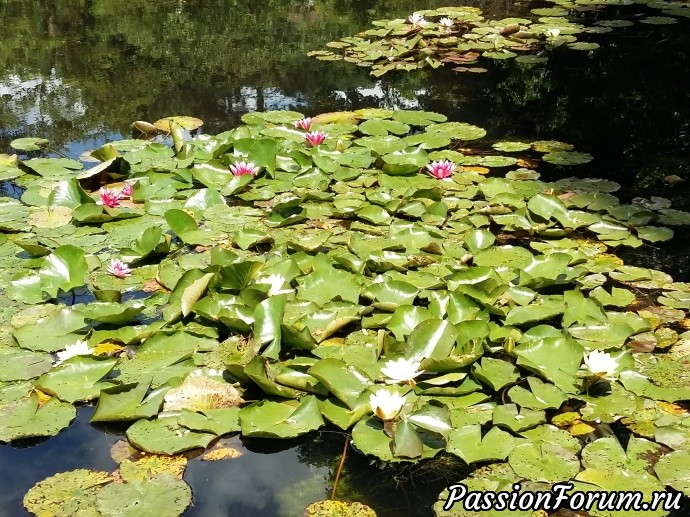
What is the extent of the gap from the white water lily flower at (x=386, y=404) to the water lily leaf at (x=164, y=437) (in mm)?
434

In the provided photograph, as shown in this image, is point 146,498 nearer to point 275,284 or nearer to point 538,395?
point 275,284

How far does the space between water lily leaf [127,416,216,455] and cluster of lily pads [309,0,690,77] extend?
3.90m

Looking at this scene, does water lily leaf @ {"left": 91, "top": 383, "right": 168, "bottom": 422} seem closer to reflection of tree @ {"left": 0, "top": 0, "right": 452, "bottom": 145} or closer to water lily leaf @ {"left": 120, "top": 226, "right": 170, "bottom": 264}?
water lily leaf @ {"left": 120, "top": 226, "right": 170, "bottom": 264}

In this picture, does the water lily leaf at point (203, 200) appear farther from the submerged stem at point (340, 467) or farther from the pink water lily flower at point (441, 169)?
the submerged stem at point (340, 467)

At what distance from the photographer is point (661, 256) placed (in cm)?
271

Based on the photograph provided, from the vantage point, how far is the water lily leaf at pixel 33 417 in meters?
Result: 1.86

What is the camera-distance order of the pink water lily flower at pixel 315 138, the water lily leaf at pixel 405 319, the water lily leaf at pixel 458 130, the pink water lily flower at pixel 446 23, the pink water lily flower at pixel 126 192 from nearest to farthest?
the water lily leaf at pixel 405 319 < the pink water lily flower at pixel 126 192 < the pink water lily flower at pixel 315 138 < the water lily leaf at pixel 458 130 < the pink water lily flower at pixel 446 23

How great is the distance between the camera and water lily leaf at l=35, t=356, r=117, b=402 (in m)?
1.98

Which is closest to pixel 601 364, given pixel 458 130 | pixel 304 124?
pixel 458 130

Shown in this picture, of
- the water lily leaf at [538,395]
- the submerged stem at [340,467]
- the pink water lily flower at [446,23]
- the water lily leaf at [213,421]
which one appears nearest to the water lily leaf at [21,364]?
the water lily leaf at [213,421]

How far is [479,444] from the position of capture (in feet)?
5.77

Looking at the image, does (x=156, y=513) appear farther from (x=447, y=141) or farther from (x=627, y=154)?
(x=627, y=154)

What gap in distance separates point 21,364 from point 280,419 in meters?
0.86

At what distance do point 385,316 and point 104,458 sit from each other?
3.08ft
